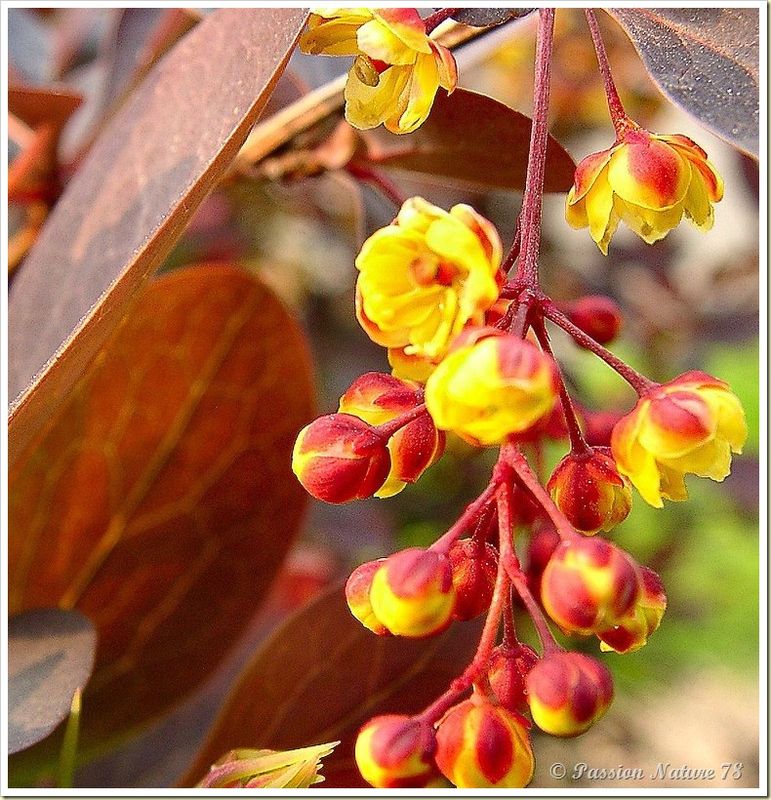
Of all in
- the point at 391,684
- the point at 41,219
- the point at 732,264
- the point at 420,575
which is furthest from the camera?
the point at 732,264

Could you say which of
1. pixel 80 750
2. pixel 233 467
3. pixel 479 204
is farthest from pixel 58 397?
pixel 479 204

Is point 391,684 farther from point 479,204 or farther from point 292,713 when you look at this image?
point 479,204

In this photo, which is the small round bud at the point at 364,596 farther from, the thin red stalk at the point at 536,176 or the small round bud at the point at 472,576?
the thin red stalk at the point at 536,176

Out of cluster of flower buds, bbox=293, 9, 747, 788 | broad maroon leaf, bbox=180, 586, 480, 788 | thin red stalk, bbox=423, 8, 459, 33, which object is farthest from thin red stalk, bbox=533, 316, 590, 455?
broad maroon leaf, bbox=180, 586, 480, 788

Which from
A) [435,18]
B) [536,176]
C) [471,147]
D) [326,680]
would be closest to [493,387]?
[536,176]

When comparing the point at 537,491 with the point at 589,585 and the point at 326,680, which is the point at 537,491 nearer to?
the point at 589,585
